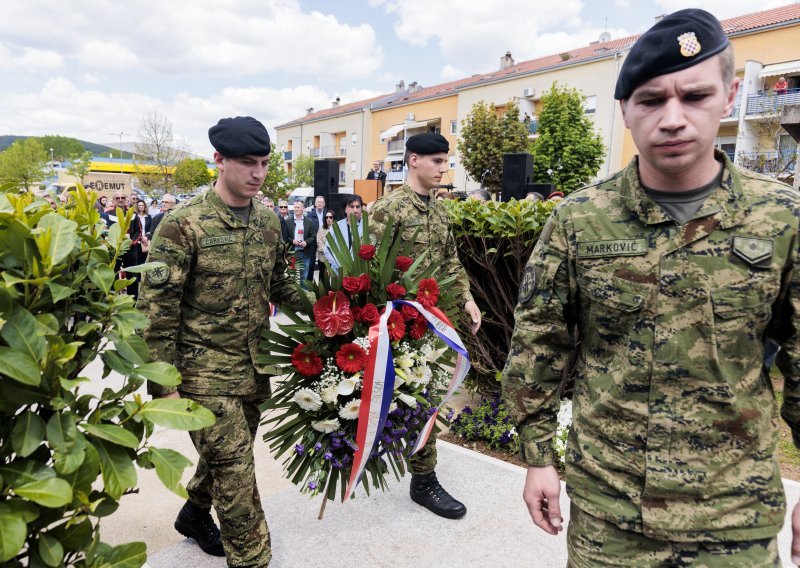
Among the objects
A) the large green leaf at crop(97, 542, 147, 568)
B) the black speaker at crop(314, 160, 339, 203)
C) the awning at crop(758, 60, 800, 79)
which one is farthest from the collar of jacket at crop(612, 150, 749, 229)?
the awning at crop(758, 60, 800, 79)

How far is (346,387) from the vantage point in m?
2.68

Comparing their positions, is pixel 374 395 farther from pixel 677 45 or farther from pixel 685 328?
pixel 677 45

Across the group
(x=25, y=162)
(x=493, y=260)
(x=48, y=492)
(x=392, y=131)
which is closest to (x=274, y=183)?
(x=392, y=131)

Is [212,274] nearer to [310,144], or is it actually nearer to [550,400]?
[550,400]

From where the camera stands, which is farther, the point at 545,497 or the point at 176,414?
the point at 545,497

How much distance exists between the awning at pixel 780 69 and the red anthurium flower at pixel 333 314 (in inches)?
1196

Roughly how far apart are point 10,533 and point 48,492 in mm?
88

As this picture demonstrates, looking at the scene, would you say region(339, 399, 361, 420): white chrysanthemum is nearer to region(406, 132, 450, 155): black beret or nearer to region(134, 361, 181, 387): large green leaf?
region(134, 361, 181, 387): large green leaf

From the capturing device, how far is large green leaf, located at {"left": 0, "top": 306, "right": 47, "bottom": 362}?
1.12 m

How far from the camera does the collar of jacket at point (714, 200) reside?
5.08 feet

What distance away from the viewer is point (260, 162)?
2795 mm

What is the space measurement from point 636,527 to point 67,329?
5.08 ft

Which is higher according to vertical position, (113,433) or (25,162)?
(25,162)

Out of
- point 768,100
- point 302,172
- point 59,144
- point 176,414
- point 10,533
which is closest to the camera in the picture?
point 10,533
